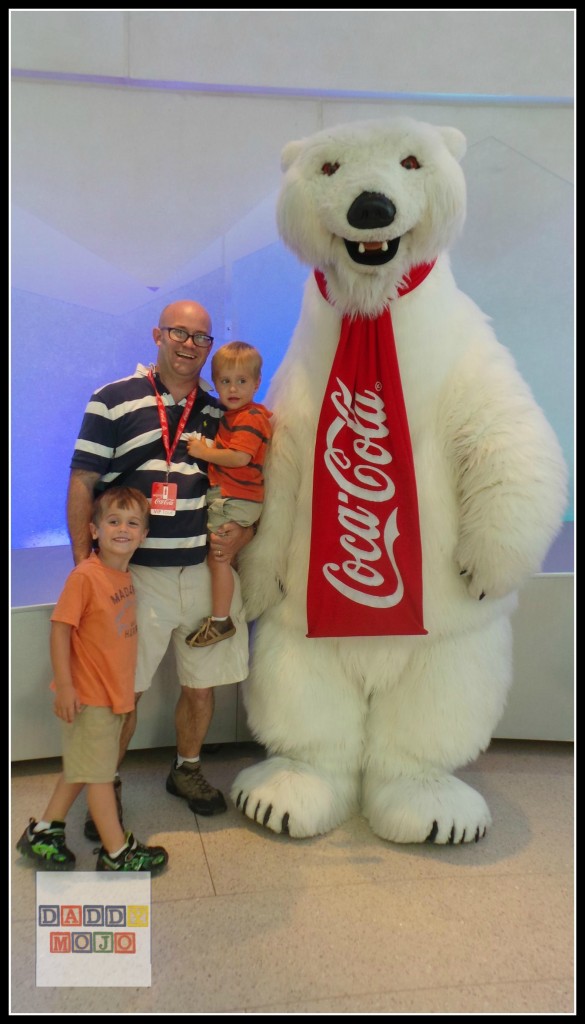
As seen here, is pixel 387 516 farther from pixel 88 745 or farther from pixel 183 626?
pixel 88 745

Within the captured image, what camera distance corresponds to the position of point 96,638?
166 cm

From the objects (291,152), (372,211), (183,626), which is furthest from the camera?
(183,626)

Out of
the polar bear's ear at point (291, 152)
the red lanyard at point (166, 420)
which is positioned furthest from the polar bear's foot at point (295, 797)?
the polar bear's ear at point (291, 152)

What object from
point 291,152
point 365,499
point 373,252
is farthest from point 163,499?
point 291,152

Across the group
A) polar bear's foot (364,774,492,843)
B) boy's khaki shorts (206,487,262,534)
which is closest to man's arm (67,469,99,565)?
boy's khaki shorts (206,487,262,534)

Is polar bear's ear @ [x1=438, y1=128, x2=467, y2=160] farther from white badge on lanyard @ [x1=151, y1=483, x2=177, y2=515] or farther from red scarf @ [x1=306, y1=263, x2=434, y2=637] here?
white badge on lanyard @ [x1=151, y1=483, x2=177, y2=515]

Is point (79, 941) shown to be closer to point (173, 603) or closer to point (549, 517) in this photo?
point (173, 603)

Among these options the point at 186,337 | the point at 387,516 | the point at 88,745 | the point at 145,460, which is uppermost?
the point at 186,337

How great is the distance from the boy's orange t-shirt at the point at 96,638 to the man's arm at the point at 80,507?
0.53 ft

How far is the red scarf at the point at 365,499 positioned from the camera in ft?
5.81

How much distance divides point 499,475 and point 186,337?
851 mm

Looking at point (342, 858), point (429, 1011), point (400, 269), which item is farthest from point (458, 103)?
point (429, 1011)

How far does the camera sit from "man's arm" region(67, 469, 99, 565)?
183cm

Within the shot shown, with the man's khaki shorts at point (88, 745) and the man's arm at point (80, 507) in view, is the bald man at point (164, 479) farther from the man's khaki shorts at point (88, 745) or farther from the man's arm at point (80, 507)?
the man's khaki shorts at point (88, 745)
